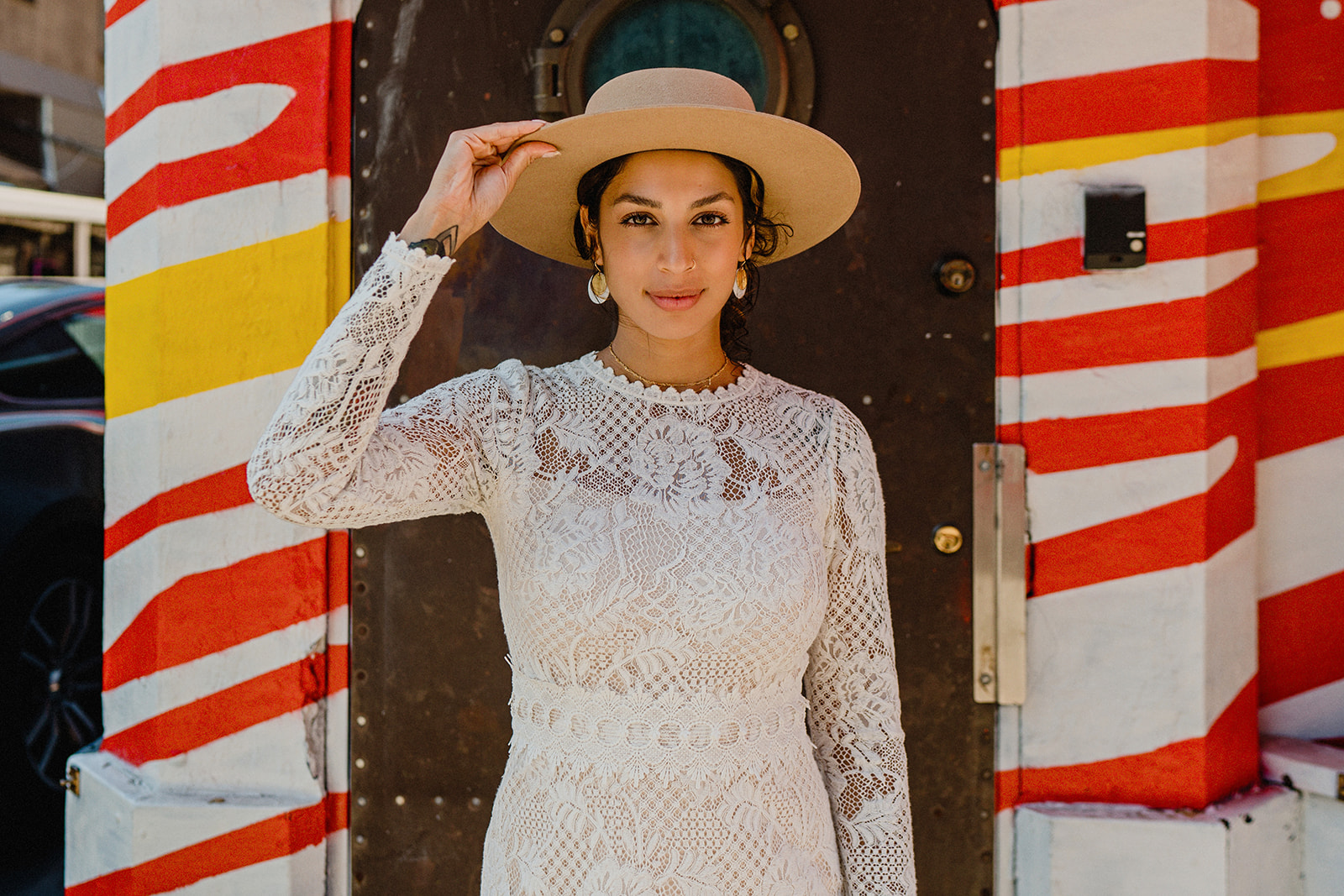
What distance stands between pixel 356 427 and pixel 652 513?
0.45 m

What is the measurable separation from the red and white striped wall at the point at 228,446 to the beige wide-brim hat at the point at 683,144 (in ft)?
2.81

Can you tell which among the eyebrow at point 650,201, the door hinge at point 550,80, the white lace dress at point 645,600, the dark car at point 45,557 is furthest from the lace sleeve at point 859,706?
the dark car at point 45,557

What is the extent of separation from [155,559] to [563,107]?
1.47 m

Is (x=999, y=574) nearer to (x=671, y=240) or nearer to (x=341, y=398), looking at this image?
(x=671, y=240)

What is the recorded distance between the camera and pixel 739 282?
1797 millimetres

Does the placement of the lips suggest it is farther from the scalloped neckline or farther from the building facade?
the building facade

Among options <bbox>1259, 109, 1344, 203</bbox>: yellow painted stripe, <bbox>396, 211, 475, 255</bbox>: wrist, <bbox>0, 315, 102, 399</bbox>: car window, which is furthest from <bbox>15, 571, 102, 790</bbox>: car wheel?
<bbox>1259, 109, 1344, 203</bbox>: yellow painted stripe

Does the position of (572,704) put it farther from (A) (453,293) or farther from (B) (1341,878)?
(B) (1341,878)

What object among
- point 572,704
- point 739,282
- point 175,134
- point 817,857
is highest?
point 175,134

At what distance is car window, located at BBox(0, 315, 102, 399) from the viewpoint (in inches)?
158

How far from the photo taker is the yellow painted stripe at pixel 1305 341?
2.48m

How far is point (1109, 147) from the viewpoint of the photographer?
2.40m

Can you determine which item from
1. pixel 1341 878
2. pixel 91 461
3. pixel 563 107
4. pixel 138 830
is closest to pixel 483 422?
pixel 563 107

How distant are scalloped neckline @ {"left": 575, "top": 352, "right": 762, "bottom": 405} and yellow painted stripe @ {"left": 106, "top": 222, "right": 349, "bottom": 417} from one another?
1.04 m
